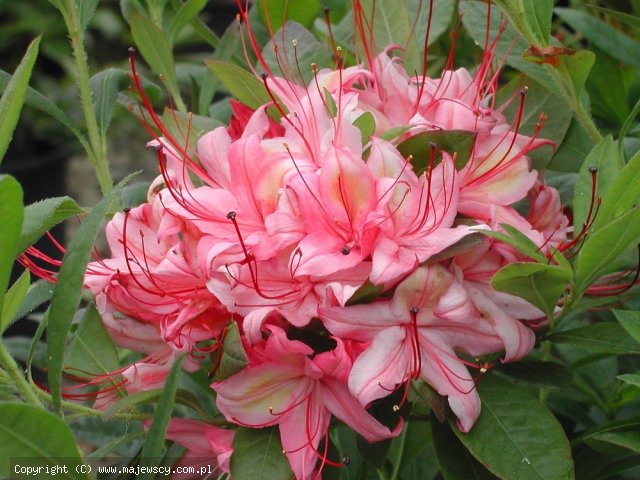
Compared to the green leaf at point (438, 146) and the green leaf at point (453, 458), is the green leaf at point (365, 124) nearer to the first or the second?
the green leaf at point (438, 146)

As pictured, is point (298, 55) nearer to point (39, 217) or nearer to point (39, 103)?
point (39, 103)

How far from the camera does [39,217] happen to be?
0.71 metres

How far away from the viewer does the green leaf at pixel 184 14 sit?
1102mm

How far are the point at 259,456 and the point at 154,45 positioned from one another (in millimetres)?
502

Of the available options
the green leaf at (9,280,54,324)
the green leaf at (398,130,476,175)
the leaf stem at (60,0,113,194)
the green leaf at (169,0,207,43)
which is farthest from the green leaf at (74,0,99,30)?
the green leaf at (398,130,476,175)

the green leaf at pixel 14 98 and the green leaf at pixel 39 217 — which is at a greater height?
the green leaf at pixel 14 98

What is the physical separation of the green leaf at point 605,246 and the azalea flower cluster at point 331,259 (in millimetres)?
45

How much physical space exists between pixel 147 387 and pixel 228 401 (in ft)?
0.30

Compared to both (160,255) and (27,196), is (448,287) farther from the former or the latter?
(27,196)

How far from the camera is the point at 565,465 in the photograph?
75cm

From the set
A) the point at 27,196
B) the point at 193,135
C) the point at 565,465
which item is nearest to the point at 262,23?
the point at 193,135

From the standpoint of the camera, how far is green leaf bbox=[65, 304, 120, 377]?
869mm

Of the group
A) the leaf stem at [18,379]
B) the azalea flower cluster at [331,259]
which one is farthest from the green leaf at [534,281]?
the leaf stem at [18,379]

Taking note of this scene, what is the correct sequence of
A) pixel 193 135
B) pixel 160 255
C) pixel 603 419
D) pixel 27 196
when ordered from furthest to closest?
pixel 27 196 < pixel 603 419 < pixel 193 135 < pixel 160 255
